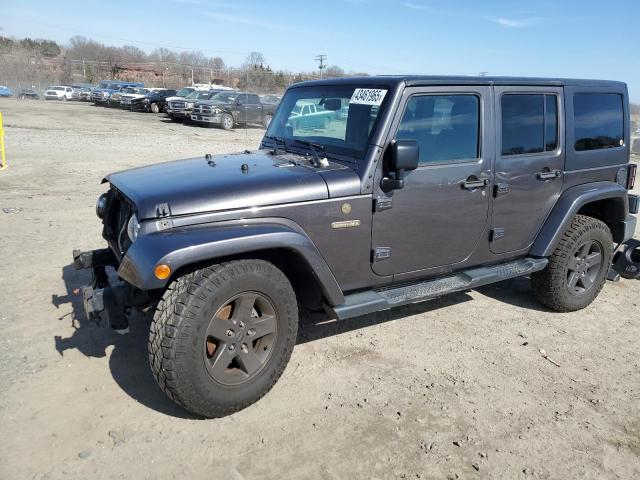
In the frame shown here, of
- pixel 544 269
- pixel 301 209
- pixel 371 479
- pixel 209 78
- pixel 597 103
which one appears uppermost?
pixel 209 78

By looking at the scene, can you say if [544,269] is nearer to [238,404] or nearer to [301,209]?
[301,209]

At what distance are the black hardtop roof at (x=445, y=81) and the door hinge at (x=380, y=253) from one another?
1135 mm

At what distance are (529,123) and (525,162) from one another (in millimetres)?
344

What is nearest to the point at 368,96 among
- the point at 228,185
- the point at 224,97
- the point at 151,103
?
the point at 228,185

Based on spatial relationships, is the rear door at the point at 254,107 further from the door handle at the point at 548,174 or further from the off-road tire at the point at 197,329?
the off-road tire at the point at 197,329

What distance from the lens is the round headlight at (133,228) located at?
286 cm

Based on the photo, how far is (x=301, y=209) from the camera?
3104 millimetres

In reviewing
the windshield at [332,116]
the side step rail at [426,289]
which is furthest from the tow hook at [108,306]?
the windshield at [332,116]

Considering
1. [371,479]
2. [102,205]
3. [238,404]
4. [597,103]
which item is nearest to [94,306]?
[238,404]

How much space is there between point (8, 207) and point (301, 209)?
607cm

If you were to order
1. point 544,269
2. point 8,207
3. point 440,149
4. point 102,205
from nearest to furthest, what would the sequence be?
point 440,149 → point 102,205 → point 544,269 → point 8,207

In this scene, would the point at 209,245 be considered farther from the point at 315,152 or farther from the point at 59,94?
the point at 59,94

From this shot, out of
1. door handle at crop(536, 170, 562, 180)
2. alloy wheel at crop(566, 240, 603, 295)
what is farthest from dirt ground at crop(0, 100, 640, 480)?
door handle at crop(536, 170, 562, 180)

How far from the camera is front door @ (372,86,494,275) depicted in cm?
346
